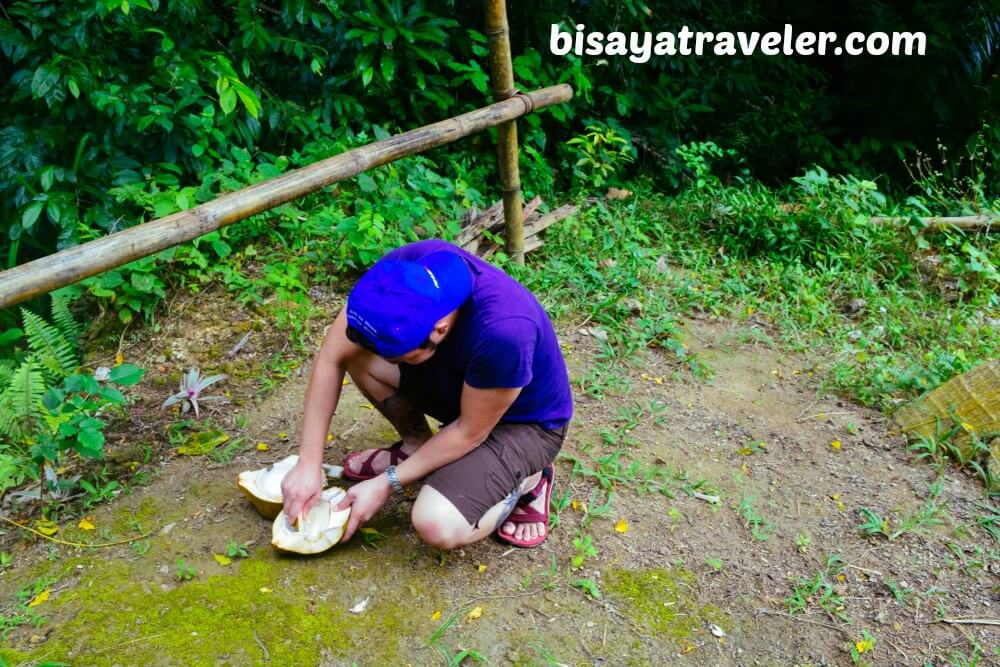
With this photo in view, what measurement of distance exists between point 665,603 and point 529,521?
0.53m

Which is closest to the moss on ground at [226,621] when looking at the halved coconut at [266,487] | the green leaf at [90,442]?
the halved coconut at [266,487]

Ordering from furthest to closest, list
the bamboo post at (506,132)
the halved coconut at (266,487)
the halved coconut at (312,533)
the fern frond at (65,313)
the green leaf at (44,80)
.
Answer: the bamboo post at (506,132), the green leaf at (44,80), the fern frond at (65,313), the halved coconut at (266,487), the halved coconut at (312,533)

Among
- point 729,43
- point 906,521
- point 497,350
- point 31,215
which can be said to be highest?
point 497,350

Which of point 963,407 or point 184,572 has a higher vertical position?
point 184,572

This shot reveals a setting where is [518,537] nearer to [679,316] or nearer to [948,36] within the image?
[679,316]

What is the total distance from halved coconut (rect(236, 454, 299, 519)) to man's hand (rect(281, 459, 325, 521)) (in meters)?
0.20

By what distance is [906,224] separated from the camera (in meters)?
4.94

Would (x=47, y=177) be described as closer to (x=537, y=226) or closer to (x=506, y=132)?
(x=506, y=132)

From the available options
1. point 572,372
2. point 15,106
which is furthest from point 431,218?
point 15,106

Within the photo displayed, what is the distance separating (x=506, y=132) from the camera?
4.28 metres

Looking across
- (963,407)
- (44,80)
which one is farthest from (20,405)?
(963,407)

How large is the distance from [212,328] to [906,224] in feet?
14.5

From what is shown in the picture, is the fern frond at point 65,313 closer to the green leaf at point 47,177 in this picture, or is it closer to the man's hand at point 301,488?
the green leaf at point 47,177

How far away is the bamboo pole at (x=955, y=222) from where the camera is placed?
195 inches
